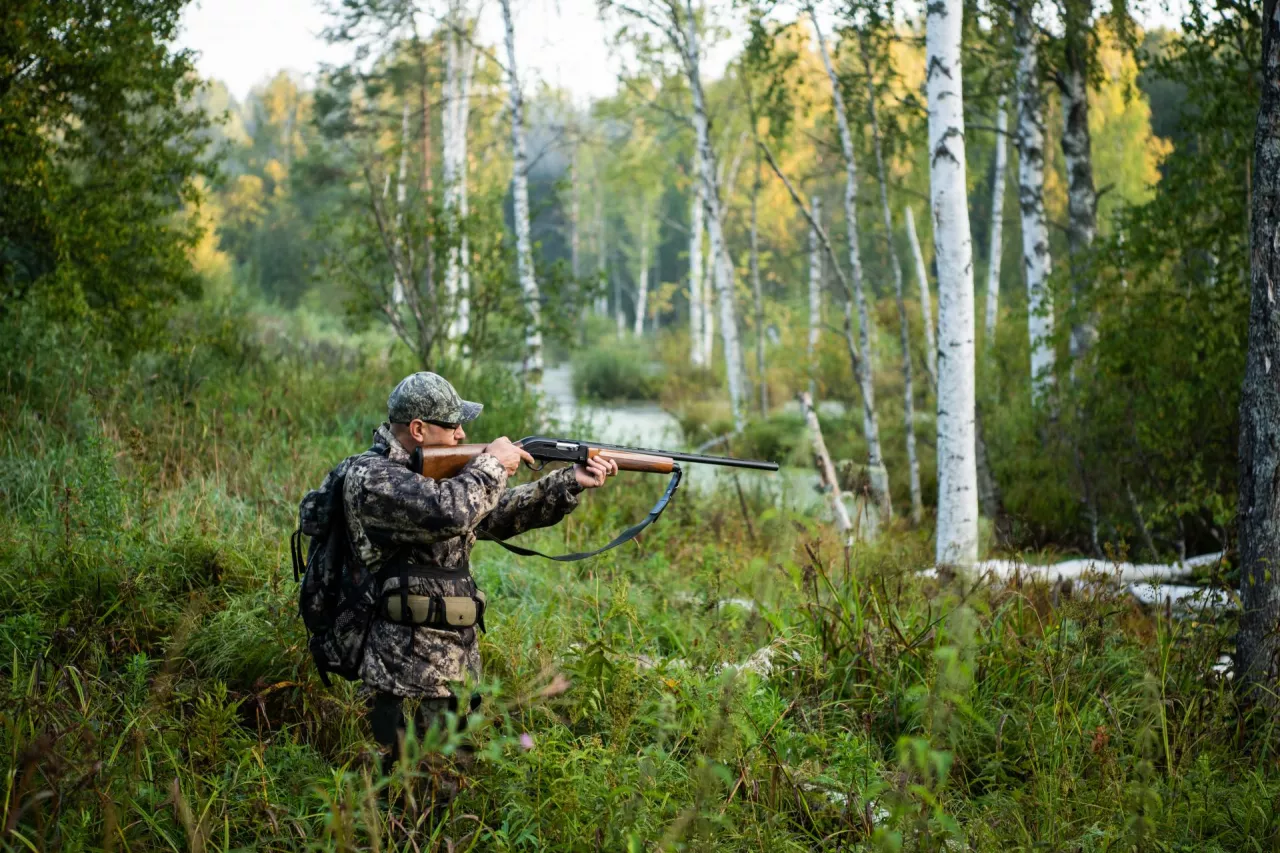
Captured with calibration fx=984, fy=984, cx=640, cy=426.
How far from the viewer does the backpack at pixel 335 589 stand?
336cm

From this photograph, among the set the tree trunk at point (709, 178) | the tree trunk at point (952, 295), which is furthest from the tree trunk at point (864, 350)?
the tree trunk at point (709, 178)

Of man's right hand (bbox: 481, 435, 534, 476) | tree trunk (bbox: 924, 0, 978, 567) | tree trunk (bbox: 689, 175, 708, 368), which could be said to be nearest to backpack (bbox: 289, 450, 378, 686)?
man's right hand (bbox: 481, 435, 534, 476)

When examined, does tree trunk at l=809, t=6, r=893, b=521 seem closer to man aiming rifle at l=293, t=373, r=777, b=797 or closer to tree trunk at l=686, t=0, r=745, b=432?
tree trunk at l=686, t=0, r=745, b=432

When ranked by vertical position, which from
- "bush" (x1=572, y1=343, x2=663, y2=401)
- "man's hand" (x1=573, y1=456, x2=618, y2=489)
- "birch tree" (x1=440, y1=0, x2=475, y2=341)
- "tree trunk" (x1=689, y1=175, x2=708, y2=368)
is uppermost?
"birch tree" (x1=440, y1=0, x2=475, y2=341)

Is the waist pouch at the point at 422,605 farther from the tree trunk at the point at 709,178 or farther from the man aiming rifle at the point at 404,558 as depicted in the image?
the tree trunk at the point at 709,178

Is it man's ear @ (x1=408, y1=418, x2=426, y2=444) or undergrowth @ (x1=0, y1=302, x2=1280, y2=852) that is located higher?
man's ear @ (x1=408, y1=418, x2=426, y2=444)

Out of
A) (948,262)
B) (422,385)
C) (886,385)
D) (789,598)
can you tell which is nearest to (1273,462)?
(789,598)

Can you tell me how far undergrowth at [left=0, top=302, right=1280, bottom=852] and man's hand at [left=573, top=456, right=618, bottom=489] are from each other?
0.77 metres

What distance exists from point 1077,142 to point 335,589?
31.7 feet

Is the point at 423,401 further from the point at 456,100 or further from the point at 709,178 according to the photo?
the point at 456,100

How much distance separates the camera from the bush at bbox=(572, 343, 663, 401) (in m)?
25.0

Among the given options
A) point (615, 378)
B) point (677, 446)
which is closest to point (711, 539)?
point (677, 446)

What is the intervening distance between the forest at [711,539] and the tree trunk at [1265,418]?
17mm

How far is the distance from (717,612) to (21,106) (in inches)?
262
